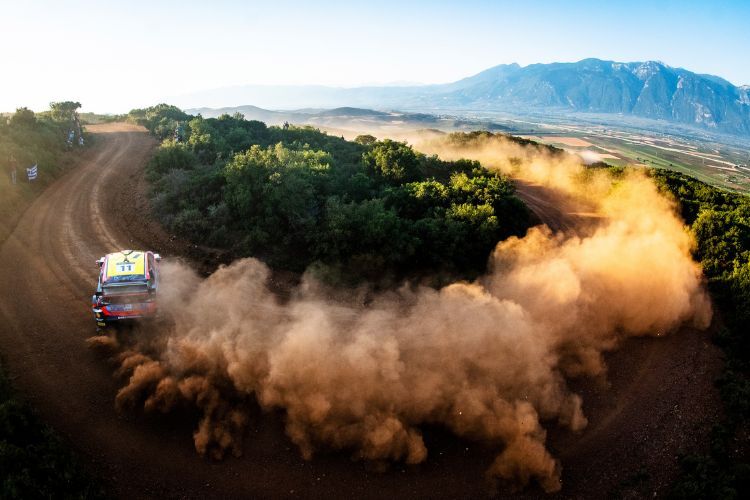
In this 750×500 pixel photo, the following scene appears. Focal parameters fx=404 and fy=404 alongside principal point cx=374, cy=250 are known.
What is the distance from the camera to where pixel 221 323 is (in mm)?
15117

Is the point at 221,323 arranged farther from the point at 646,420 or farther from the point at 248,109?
the point at 248,109

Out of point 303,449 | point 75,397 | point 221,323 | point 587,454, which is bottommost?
point 587,454

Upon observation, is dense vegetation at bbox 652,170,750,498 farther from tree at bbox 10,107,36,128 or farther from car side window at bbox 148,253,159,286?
tree at bbox 10,107,36,128

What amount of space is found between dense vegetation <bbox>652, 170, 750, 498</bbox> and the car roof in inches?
721

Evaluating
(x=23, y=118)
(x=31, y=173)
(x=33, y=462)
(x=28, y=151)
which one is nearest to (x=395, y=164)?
(x=31, y=173)

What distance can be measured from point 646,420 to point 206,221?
896 inches

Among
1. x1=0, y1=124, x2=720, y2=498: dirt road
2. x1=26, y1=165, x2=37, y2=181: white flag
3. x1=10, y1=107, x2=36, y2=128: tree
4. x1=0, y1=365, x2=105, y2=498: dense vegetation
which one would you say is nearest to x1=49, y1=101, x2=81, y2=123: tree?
x1=10, y1=107, x2=36, y2=128: tree

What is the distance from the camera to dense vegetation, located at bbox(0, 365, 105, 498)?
334 inches

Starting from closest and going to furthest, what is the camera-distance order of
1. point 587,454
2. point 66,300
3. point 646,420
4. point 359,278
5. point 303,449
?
point 303,449 → point 587,454 → point 646,420 → point 66,300 → point 359,278

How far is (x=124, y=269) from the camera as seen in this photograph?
567 inches

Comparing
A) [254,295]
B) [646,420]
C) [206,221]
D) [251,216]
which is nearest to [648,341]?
[646,420]

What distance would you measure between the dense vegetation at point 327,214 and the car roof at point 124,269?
6.97m

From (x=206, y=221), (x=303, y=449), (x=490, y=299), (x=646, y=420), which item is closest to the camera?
(x=303, y=449)

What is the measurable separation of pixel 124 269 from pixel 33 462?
673cm
